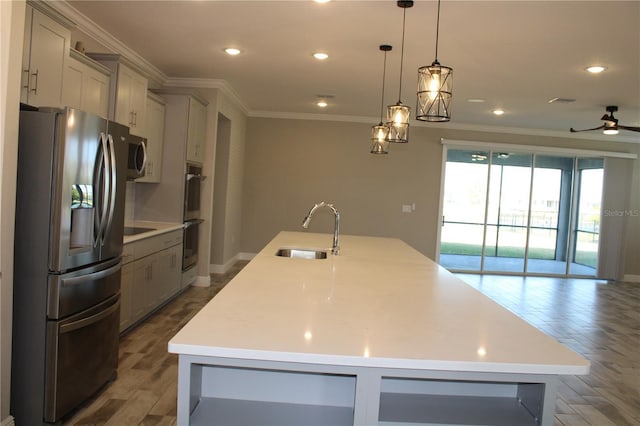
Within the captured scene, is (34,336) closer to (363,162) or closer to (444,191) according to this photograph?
(363,162)

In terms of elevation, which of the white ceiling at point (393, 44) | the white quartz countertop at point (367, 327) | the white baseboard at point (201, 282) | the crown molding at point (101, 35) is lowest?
the white baseboard at point (201, 282)

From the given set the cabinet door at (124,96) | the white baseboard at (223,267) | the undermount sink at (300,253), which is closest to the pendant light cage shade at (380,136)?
the undermount sink at (300,253)

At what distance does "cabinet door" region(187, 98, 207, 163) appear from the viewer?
549 cm

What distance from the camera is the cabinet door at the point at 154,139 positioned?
4969 millimetres

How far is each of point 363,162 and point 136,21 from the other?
499 centimetres

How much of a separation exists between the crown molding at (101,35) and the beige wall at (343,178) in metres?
3.01

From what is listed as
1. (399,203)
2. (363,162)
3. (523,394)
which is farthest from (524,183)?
(523,394)

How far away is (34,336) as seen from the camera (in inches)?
98.6

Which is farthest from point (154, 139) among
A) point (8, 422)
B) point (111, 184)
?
point (8, 422)

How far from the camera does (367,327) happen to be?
69.0 inches

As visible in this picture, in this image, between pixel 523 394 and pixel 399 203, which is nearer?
pixel 523 394

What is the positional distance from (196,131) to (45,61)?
9.22ft

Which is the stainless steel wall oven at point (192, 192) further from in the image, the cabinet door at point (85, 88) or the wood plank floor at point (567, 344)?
the cabinet door at point (85, 88)

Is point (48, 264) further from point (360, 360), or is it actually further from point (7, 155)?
point (360, 360)
